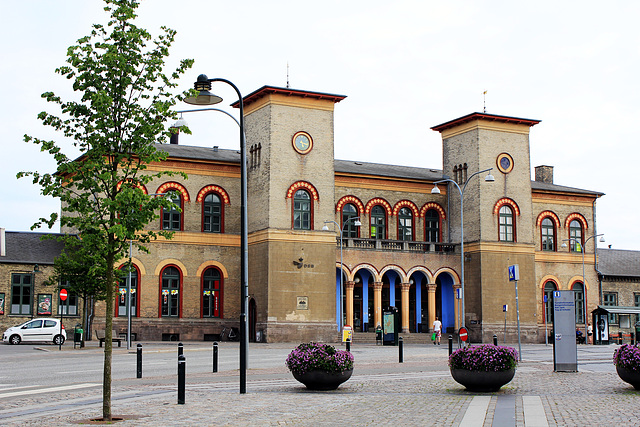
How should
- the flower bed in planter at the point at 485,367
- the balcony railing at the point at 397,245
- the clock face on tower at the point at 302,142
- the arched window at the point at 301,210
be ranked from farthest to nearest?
the balcony railing at the point at 397,245, the arched window at the point at 301,210, the clock face on tower at the point at 302,142, the flower bed in planter at the point at 485,367

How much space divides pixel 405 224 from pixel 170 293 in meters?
16.3

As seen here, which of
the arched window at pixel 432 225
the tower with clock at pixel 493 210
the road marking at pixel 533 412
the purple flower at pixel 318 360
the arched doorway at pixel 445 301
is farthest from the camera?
the arched window at pixel 432 225

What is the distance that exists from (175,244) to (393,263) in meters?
13.5

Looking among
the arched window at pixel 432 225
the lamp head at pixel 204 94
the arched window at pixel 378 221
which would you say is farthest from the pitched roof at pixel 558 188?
the lamp head at pixel 204 94

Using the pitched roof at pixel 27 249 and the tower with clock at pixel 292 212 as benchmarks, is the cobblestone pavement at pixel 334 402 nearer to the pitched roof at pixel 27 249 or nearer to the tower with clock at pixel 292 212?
the tower with clock at pixel 292 212

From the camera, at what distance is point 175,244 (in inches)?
1799

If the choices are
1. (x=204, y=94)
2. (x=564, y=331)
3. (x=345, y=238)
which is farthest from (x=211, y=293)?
(x=204, y=94)

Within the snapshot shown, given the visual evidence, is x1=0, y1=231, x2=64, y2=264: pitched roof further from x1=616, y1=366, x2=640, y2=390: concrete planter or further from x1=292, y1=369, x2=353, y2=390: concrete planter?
x1=616, y1=366, x2=640, y2=390: concrete planter

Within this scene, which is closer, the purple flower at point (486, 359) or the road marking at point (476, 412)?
the road marking at point (476, 412)

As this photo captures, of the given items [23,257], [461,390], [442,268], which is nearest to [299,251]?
[442,268]

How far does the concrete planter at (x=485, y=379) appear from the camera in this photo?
16203 millimetres

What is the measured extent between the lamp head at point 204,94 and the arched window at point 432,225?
36164 mm

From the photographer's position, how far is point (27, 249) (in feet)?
153

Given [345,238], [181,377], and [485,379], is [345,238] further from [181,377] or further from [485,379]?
[181,377]
